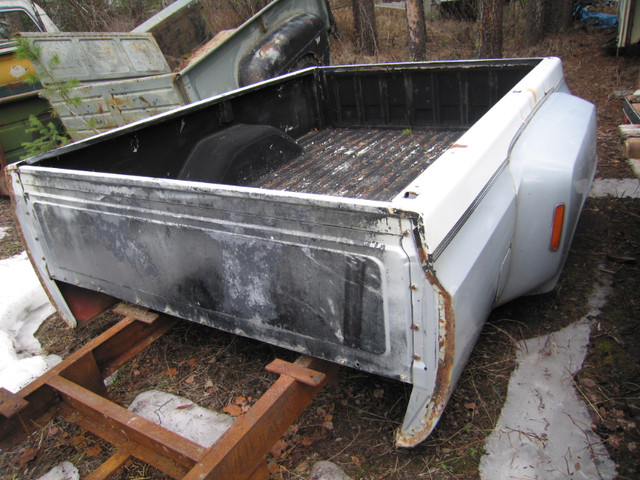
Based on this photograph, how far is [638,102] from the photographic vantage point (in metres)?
2.68

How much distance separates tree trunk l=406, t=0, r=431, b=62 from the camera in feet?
24.9

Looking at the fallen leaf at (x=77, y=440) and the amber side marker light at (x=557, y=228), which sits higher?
the amber side marker light at (x=557, y=228)

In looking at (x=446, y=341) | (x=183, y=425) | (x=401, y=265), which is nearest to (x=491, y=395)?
(x=446, y=341)

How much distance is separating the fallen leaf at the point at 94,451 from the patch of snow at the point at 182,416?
229 millimetres

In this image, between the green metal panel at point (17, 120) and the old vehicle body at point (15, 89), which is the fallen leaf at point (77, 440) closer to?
the old vehicle body at point (15, 89)

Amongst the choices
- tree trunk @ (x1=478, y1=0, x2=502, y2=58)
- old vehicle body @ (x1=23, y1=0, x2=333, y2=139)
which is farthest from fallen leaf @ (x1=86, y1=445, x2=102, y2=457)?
tree trunk @ (x1=478, y1=0, x2=502, y2=58)

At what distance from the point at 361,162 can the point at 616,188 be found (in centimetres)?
214

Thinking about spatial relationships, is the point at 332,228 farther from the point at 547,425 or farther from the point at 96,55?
the point at 96,55

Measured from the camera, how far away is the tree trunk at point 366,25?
29.8 feet

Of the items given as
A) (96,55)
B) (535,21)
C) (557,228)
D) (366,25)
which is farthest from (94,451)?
(366,25)

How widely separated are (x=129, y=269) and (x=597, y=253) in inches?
109

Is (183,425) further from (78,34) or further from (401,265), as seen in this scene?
(78,34)

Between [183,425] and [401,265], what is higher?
[401,265]

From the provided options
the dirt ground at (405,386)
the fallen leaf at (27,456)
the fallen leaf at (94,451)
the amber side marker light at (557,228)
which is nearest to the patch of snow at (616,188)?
the dirt ground at (405,386)
